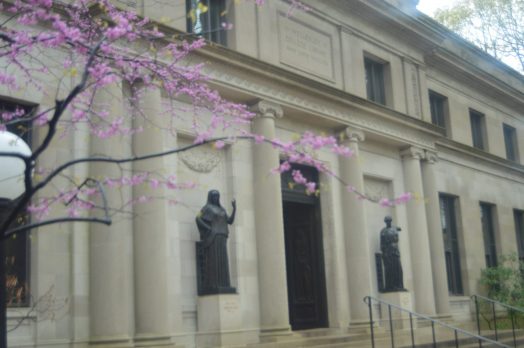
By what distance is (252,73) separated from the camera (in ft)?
53.5

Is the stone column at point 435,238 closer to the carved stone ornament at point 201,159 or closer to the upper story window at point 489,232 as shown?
the upper story window at point 489,232

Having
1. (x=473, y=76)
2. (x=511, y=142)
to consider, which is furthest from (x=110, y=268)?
(x=511, y=142)

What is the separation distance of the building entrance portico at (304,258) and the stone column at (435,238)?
194 inches

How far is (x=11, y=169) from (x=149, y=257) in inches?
290

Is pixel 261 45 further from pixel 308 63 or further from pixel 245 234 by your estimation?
pixel 245 234

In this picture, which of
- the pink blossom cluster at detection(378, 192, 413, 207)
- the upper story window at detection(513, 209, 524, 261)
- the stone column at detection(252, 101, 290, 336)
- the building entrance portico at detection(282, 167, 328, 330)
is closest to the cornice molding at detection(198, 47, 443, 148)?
the stone column at detection(252, 101, 290, 336)

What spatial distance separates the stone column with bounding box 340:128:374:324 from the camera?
724 inches

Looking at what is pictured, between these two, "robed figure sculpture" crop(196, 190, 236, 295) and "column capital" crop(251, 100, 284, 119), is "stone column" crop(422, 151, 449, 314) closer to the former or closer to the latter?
"column capital" crop(251, 100, 284, 119)

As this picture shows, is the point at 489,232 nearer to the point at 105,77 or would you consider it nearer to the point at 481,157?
the point at 481,157

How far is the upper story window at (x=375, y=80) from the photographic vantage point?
21641 millimetres

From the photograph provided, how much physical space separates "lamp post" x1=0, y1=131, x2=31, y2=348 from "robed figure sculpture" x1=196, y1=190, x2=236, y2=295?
26.6ft

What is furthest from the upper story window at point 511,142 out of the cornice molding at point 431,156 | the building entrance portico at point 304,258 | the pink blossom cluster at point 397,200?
the pink blossom cluster at point 397,200

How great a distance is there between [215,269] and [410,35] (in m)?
12.0

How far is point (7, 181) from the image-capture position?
6.05 metres
